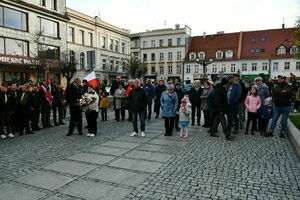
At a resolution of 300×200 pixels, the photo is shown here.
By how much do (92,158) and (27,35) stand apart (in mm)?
25899

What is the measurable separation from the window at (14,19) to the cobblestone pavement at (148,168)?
22.1 meters

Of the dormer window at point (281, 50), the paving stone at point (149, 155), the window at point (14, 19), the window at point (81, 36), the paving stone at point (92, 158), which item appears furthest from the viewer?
the dormer window at point (281, 50)

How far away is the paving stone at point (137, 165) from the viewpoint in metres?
4.92

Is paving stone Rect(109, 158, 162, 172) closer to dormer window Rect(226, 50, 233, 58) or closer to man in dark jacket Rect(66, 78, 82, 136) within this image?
man in dark jacket Rect(66, 78, 82, 136)

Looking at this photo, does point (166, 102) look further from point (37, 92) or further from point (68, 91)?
point (37, 92)

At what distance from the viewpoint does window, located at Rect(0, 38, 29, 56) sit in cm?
2387

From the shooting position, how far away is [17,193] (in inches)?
151

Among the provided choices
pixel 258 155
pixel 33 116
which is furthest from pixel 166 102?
pixel 33 116

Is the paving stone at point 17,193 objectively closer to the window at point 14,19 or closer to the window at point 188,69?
the window at point 14,19

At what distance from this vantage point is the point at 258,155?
5719mm

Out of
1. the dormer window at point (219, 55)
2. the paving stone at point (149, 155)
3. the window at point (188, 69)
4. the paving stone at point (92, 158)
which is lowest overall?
the paving stone at point (92, 158)

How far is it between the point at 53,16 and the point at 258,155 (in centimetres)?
3079

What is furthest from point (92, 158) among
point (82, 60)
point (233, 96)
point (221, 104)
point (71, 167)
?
point (82, 60)

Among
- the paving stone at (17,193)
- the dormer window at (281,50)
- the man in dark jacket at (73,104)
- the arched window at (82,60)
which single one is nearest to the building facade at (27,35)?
the arched window at (82,60)
